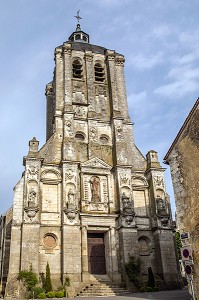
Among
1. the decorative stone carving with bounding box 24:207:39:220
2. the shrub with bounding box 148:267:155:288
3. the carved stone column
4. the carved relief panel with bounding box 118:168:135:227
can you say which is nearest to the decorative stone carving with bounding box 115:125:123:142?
the carved relief panel with bounding box 118:168:135:227

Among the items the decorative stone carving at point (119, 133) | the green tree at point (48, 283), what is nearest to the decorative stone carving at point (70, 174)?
the decorative stone carving at point (119, 133)

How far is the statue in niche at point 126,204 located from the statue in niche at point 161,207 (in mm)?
1954

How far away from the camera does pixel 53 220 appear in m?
21.8

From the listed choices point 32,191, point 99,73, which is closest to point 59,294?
point 32,191

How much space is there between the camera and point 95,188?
2356cm

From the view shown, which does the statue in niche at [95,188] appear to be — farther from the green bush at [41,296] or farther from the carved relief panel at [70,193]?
the green bush at [41,296]

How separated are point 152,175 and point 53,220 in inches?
303

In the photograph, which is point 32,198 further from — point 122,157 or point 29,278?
point 122,157

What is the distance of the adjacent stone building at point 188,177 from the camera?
12750 mm

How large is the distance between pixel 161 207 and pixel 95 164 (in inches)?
214

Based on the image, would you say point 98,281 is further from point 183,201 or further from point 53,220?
point 183,201

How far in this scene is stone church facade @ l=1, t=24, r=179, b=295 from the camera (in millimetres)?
20562


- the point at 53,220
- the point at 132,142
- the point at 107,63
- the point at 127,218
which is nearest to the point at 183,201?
the point at 127,218

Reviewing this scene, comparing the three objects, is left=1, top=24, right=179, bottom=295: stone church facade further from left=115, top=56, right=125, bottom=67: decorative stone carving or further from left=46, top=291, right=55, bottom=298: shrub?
left=115, top=56, right=125, bottom=67: decorative stone carving
